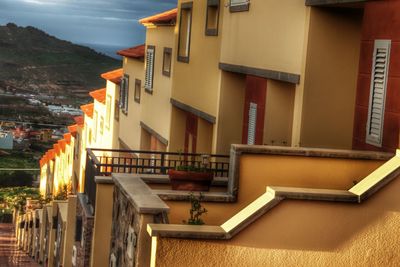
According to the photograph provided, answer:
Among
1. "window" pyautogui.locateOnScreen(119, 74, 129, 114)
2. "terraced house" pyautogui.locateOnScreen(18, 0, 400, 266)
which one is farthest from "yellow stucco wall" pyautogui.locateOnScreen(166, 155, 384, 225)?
"window" pyautogui.locateOnScreen(119, 74, 129, 114)

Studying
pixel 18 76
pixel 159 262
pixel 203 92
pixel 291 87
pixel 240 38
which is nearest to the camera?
pixel 159 262

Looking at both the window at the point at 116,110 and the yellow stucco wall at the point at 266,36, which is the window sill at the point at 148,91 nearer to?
the window at the point at 116,110

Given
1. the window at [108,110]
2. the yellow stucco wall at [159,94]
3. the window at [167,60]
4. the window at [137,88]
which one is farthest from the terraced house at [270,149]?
the window at [108,110]

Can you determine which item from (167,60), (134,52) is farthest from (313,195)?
(134,52)

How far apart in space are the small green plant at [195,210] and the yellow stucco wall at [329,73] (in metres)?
2.84

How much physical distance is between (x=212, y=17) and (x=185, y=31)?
11.0 ft

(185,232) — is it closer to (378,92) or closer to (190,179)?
(190,179)

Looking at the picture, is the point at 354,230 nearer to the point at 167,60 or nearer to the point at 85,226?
the point at 85,226

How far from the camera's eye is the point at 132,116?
→ 120 feet

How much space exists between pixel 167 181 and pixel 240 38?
555cm

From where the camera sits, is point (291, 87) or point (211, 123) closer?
point (291, 87)

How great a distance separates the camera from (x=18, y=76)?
11050 cm

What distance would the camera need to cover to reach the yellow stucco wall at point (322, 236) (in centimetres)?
1105

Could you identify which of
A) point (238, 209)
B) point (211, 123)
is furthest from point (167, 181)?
Answer: point (211, 123)
